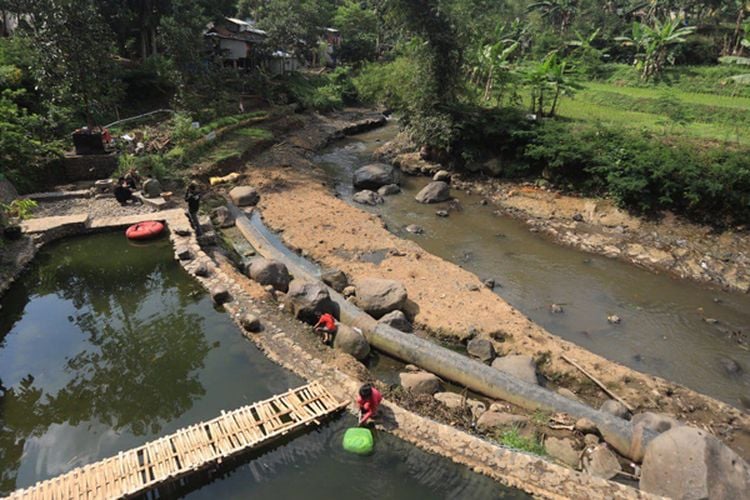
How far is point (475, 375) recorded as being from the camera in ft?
39.6

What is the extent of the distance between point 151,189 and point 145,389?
12.3 metres

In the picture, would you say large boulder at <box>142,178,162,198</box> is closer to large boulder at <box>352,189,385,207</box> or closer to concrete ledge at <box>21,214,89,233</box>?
concrete ledge at <box>21,214,89,233</box>

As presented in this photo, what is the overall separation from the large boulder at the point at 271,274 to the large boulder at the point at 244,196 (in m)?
8.14

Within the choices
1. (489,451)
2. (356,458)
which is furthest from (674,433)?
(356,458)

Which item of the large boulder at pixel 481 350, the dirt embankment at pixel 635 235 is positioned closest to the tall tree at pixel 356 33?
the dirt embankment at pixel 635 235

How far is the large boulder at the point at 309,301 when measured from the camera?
1391 centimetres

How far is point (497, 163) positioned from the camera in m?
28.6

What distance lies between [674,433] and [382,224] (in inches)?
595

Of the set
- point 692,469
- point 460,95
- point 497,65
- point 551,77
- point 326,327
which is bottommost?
point 326,327

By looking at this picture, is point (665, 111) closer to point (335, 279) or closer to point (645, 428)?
point (335, 279)

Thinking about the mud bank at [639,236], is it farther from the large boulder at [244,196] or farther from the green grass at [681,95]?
the green grass at [681,95]

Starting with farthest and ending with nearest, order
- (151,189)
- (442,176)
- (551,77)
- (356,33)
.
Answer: (356,33)
(442,176)
(551,77)
(151,189)

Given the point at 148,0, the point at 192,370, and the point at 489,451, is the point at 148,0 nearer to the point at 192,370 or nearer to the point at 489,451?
the point at 192,370

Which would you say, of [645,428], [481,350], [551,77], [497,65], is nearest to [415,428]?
[481,350]
